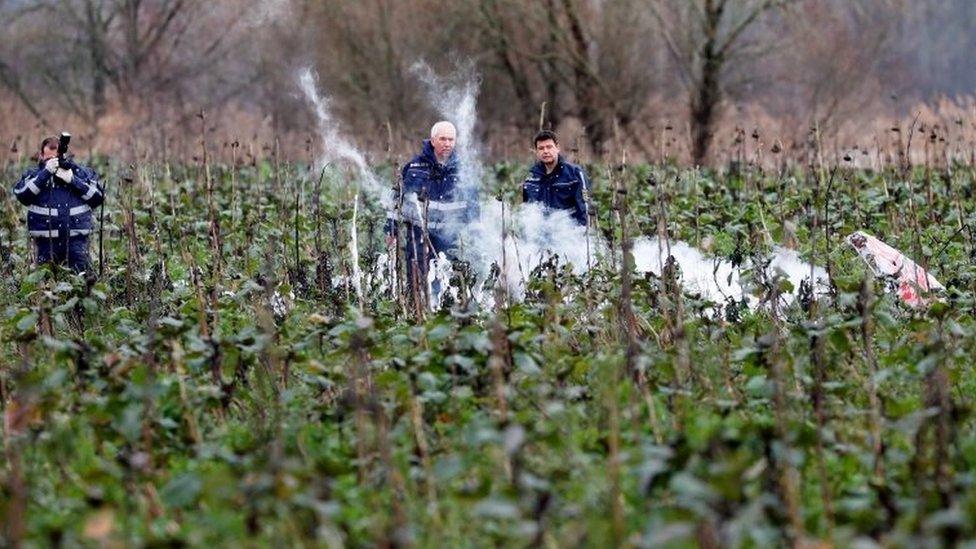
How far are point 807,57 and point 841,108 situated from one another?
3.59 m

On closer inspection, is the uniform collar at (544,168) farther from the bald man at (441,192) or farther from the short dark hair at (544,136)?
the bald man at (441,192)

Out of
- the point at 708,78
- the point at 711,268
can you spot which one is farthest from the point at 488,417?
the point at 708,78

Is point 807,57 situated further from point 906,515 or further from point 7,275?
point 906,515

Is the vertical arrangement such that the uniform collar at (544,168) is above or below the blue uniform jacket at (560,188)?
above

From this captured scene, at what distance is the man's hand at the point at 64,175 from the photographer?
11.6 m

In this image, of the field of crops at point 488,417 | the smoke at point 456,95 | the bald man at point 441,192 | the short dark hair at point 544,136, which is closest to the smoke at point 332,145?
the smoke at point 456,95

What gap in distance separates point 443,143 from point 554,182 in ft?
2.79

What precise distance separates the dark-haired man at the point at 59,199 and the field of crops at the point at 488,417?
44.0 inches

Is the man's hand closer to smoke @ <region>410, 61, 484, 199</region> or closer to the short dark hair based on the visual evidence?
the short dark hair

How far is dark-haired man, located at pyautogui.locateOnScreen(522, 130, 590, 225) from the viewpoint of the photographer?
11.2m

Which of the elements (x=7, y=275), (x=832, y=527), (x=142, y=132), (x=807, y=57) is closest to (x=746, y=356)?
(x=832, y=527)

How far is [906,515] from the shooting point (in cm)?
513

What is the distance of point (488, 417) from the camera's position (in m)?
6.57

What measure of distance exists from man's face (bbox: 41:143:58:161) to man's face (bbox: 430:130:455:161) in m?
2.85
